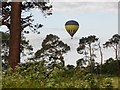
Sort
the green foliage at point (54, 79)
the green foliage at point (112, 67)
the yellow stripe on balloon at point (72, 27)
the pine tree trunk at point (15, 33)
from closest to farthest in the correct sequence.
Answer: the green foliage at point (54, 79) → the pine tree trunk at point (15, 33) → the yellow stripe on balloon at point (72, 27) → the green foliage at point (112, 67)

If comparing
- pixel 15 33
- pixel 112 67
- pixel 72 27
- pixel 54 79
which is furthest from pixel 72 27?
pixel 112 67

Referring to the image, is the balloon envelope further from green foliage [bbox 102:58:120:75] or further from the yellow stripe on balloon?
green foliage [bbox 102:58:120:75]

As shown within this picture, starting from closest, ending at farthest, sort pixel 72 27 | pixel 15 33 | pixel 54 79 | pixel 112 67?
pixel 54 79 → pixel 15 33 → pixel 72 27 → pixel 112 67

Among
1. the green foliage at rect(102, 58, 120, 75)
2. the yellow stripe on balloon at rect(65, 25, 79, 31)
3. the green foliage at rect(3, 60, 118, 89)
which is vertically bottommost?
the green foliage at rect(102, 58, 120, 75)

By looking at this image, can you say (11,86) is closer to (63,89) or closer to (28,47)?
(63,89)

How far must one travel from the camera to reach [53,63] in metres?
10.3

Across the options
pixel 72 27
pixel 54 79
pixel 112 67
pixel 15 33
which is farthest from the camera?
pixel 112 67

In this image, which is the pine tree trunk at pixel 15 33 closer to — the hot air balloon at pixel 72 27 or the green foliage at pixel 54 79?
the green foliage at pixel 54 79

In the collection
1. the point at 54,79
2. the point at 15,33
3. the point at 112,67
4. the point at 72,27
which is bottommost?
the point at 112,67

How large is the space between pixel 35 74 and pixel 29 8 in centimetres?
1392

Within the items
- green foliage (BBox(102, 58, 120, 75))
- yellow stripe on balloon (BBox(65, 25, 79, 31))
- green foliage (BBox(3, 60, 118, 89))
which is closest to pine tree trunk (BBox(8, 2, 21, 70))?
green foliage (BBox(3, 60, 118, 89))

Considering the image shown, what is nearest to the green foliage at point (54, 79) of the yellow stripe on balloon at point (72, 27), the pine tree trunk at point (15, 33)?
the pine tree trunk at point (15, 33)

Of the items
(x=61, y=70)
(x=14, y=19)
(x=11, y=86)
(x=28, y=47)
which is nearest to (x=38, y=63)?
(x=61, y=70)

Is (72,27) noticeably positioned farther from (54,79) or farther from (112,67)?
(112,67)
